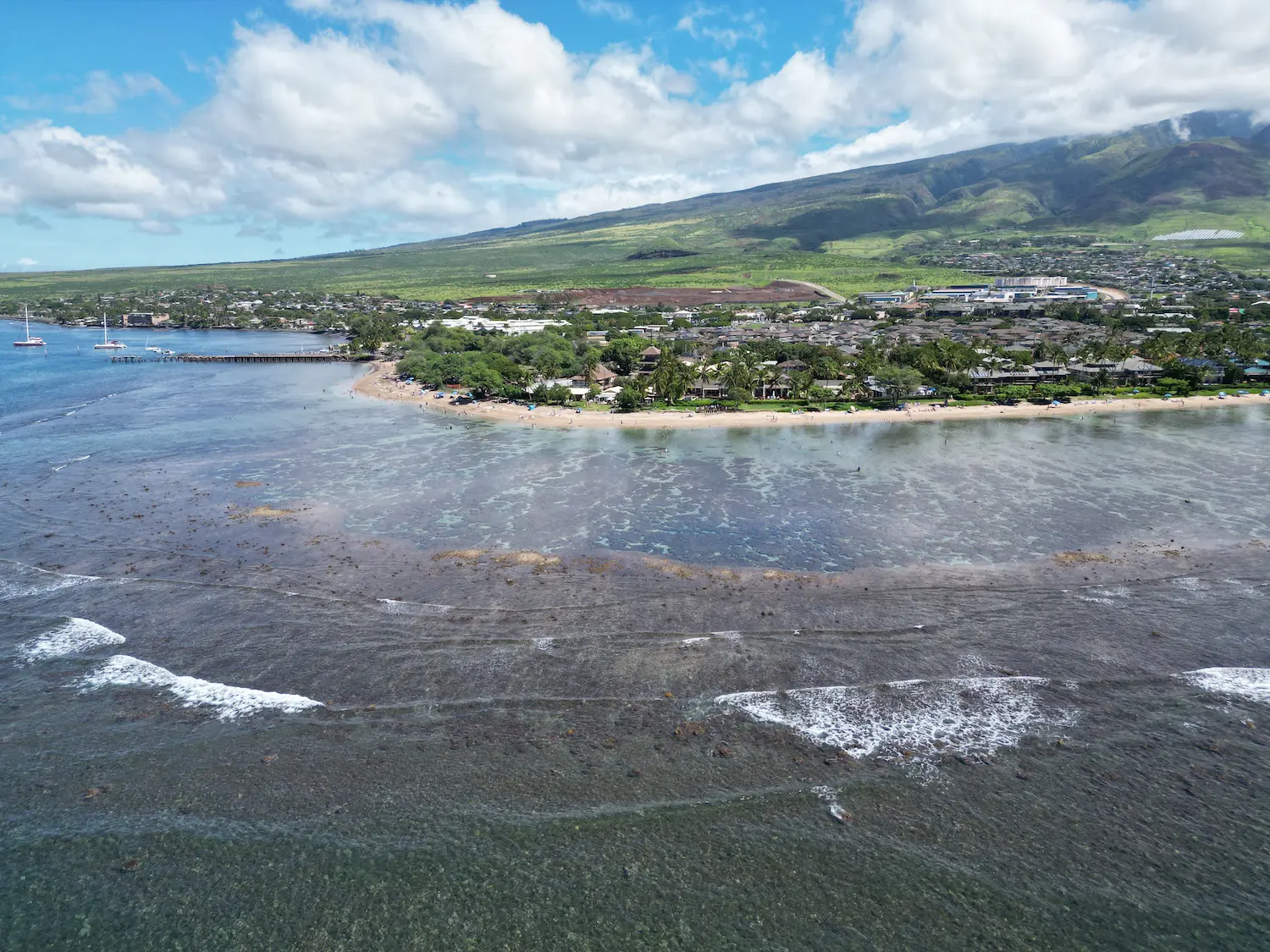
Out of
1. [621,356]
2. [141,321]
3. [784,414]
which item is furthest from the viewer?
[141,321]

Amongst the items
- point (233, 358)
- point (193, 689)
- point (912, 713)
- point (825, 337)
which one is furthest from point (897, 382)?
point (233, 358)

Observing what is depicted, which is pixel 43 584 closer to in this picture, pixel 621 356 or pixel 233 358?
pixel 621 356

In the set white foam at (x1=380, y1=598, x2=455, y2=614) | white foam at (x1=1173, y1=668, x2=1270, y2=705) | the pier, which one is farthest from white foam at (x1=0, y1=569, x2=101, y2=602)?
the pier

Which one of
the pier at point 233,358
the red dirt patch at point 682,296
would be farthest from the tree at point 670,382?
the red dirt patch at point 682,296

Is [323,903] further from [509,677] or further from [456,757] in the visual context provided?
[509,677]

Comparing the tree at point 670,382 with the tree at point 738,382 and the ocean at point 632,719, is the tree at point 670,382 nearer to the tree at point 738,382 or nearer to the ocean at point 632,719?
the tree at point 738,382

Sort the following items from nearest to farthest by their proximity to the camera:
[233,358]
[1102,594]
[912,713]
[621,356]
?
[912,713] < [1102,594] < [621,356] < [233,358]

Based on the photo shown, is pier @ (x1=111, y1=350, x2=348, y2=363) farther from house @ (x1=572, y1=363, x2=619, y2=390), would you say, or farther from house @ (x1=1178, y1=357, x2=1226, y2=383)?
house @ (x1=1178, y1=357, x2=1226, y2=383)
